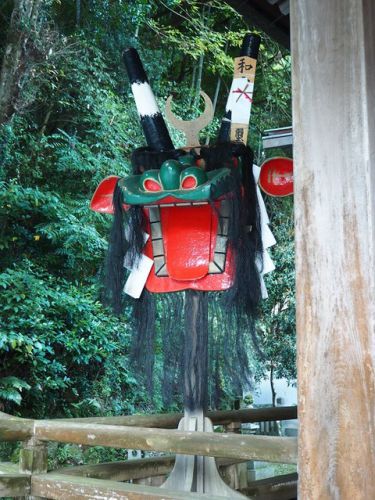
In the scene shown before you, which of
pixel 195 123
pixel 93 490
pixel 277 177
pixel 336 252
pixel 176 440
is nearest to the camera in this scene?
pixel 336 252

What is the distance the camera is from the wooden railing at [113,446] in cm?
174

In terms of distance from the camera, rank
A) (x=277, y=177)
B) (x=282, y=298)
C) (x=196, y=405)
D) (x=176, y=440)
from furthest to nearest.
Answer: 1. (x=282, y=298)
2. (x=277, y=177)
3. (x=196, y=405)
4. (x=176, y=440)

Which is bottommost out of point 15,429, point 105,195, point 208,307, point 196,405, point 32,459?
point 32,459

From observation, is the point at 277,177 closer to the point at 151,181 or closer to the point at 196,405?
the point at 151,181

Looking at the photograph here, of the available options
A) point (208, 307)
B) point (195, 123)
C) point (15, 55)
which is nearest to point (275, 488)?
point (208, 307)

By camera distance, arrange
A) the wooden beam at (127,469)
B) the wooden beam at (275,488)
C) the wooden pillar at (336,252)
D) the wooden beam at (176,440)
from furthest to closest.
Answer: the wooden beam at (275,488)
the wooden beam at (127,469)
the wooden beam at (176,440)
the wooden pillar at (336,252)

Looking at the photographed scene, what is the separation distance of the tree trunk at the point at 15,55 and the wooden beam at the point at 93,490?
3.83 m

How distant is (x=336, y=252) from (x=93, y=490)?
1264mm

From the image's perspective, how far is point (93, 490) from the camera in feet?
6.72

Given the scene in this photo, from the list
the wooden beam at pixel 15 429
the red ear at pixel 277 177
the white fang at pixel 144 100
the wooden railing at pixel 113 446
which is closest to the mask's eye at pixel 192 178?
the red ear at pixel 277 177

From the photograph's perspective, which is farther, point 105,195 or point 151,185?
point 105,195

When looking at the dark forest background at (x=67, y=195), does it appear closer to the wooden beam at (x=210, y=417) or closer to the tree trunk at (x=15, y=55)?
the tree trunk at (x=15, y=55)

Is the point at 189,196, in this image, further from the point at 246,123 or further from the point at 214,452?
the point at 214,452

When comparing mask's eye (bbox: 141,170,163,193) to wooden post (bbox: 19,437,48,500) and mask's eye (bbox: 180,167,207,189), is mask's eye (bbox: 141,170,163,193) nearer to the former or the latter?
mask's eye (bbox: 180,167,207,189)
